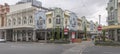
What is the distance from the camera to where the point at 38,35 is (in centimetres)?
6481

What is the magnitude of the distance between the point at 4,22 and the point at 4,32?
9.78 feet

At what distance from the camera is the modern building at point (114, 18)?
49075mm

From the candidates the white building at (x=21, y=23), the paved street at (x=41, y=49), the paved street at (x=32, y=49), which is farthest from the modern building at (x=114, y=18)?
the white building at (x=21, y=23)

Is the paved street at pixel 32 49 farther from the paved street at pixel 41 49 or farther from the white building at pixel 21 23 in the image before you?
the white building at pixel 21 23

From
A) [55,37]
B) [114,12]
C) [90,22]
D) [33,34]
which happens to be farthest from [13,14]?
[114,12]

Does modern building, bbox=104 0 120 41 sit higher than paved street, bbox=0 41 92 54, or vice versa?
modern building, bbox=104 0 120 41

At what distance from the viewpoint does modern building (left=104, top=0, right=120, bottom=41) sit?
161ft

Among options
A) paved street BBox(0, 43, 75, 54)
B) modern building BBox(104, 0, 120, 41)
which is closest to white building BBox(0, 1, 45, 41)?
modern building BBox(104, 0, 120, 41)

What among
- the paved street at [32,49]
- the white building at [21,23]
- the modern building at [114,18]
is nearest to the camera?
the paved street at [32,49]

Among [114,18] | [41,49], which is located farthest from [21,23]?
[41,49]

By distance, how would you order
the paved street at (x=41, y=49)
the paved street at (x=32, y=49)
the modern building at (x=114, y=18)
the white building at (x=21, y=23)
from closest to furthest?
the paved street at (x=32, y=49) < the paved street at (x=41, y=49) < the modern building at (x=114, y=18) < the white building at (x=21, y=23)

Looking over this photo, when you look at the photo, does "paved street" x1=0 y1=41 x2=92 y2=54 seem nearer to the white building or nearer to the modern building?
the modern building

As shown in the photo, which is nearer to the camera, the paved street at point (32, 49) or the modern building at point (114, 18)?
the paved street at point (32, 49)

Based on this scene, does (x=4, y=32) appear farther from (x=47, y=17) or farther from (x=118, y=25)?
(x=118, y=25)
